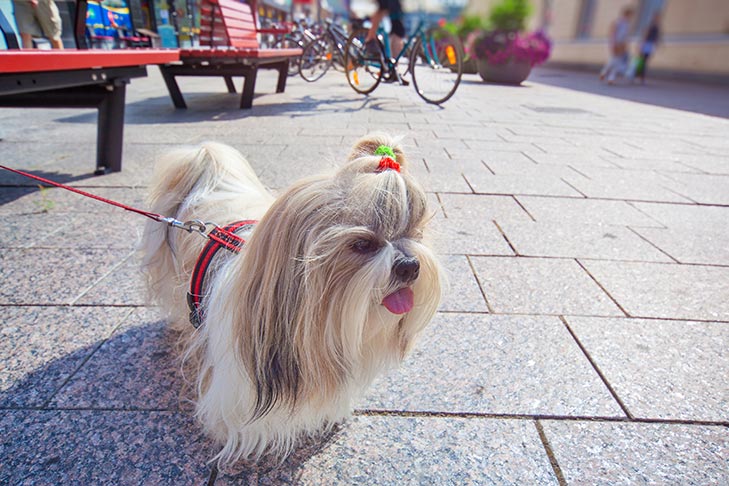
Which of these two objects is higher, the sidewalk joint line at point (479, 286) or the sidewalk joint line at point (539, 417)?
the sidewalk joint line at point (479, 286)

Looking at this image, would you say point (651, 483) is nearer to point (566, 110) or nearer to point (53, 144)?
point (53, 144)

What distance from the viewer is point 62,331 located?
208 cm

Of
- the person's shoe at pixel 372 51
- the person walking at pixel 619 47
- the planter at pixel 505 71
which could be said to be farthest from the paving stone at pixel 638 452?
the person walking at pixel 619 47

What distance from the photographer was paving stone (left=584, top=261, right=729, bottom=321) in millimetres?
2416

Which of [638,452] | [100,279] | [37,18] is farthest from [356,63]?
[638,452]

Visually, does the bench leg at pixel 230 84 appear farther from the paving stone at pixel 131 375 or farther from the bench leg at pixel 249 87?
the paving stone at pixel 131 375

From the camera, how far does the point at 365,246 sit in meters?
1.18

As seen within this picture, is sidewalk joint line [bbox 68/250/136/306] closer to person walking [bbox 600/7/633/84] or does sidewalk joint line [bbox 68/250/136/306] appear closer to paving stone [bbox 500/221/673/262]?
paving stone [bbox 500/221/673/262]

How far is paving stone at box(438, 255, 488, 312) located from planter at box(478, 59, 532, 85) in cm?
1180

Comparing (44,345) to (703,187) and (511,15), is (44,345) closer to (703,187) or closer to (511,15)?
(703,187)

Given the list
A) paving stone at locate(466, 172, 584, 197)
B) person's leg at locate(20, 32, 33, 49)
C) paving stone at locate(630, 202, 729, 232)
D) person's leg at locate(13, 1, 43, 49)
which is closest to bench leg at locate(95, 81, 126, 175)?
paving stone at locate(466, 172, 584, 197)

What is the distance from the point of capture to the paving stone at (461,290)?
7.85 ft

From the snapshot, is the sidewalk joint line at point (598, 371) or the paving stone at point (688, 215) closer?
the sidewalk joint line at point (598, 371)

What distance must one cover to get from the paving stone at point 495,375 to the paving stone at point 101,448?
65cm
